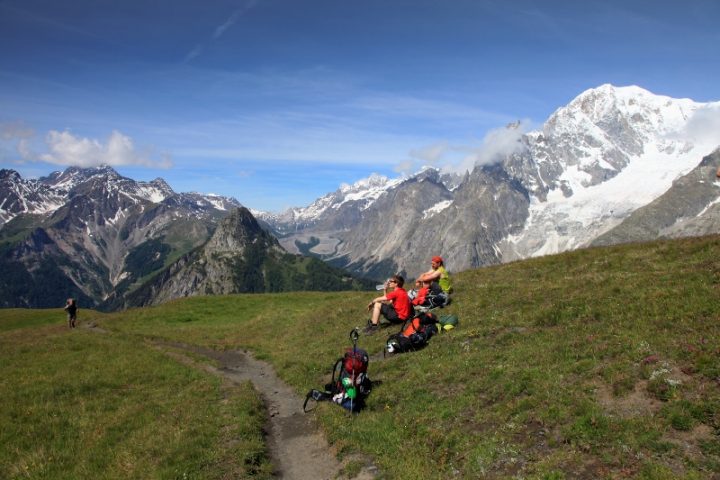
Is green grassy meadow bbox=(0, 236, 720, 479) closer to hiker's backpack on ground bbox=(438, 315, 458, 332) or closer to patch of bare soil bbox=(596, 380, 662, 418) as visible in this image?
patch of bare soil bbox=(596, 380, 662, 418)

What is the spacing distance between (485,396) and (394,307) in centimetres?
1297

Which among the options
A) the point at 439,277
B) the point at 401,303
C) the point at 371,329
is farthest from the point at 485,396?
the point at 439,277

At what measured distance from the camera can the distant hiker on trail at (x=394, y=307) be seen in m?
29.7

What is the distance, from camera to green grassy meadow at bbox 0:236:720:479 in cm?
1320

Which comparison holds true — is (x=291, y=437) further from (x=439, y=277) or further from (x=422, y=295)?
(x=439, y=277)

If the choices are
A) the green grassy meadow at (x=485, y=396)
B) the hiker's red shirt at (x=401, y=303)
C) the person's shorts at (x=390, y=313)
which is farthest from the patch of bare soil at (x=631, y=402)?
the person's shorts at (x=390, y=313)

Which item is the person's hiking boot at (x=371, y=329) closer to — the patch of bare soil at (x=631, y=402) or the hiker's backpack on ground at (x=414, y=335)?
the hiker's backpack on ground at (x=414, y=335)

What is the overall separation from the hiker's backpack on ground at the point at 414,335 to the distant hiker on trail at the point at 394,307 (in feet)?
8.38

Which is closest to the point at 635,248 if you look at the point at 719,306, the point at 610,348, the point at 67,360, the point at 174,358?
the point at 719,306

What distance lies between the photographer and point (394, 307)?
30156 mm

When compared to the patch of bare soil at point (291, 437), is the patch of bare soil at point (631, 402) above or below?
above

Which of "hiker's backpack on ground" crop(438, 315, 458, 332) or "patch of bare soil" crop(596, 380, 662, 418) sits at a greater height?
"hiker's backpack on ground" crop(438, 315, 458, 332)

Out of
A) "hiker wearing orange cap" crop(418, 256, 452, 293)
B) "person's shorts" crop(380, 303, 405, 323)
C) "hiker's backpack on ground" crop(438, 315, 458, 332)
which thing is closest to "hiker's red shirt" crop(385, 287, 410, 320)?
"person's shorts" crop(380, 303, 405, 323)

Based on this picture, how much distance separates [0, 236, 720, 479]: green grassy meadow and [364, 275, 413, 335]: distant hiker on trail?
95cm
